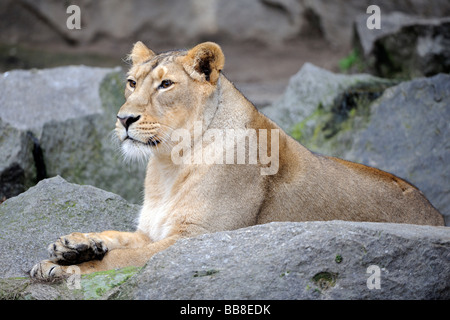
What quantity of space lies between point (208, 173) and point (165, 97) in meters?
0.61

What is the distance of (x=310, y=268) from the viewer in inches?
144

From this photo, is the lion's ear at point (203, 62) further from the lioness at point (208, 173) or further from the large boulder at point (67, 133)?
the large boulder at point (67, 133)

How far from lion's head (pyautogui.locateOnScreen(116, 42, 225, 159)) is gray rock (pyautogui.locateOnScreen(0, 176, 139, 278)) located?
3.06ft

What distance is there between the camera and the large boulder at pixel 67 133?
7.26 metres

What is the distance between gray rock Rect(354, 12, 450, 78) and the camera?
9.37m

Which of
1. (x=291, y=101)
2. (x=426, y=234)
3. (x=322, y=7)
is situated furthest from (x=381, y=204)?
(x=322, y=7)

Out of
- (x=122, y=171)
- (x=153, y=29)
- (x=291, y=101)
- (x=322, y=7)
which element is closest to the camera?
(x=122, y=171)

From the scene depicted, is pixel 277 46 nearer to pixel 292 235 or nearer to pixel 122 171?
pixel 122 171

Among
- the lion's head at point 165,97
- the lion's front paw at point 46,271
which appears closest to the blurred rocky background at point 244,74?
the lion's head at point 165,97

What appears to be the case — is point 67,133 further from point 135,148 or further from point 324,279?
point 324,279

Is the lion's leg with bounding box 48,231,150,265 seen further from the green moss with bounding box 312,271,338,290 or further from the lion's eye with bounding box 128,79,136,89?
the green moss with bounding box 312,271,338,290

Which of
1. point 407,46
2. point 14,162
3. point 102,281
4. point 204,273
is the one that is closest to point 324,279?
point 204,273
